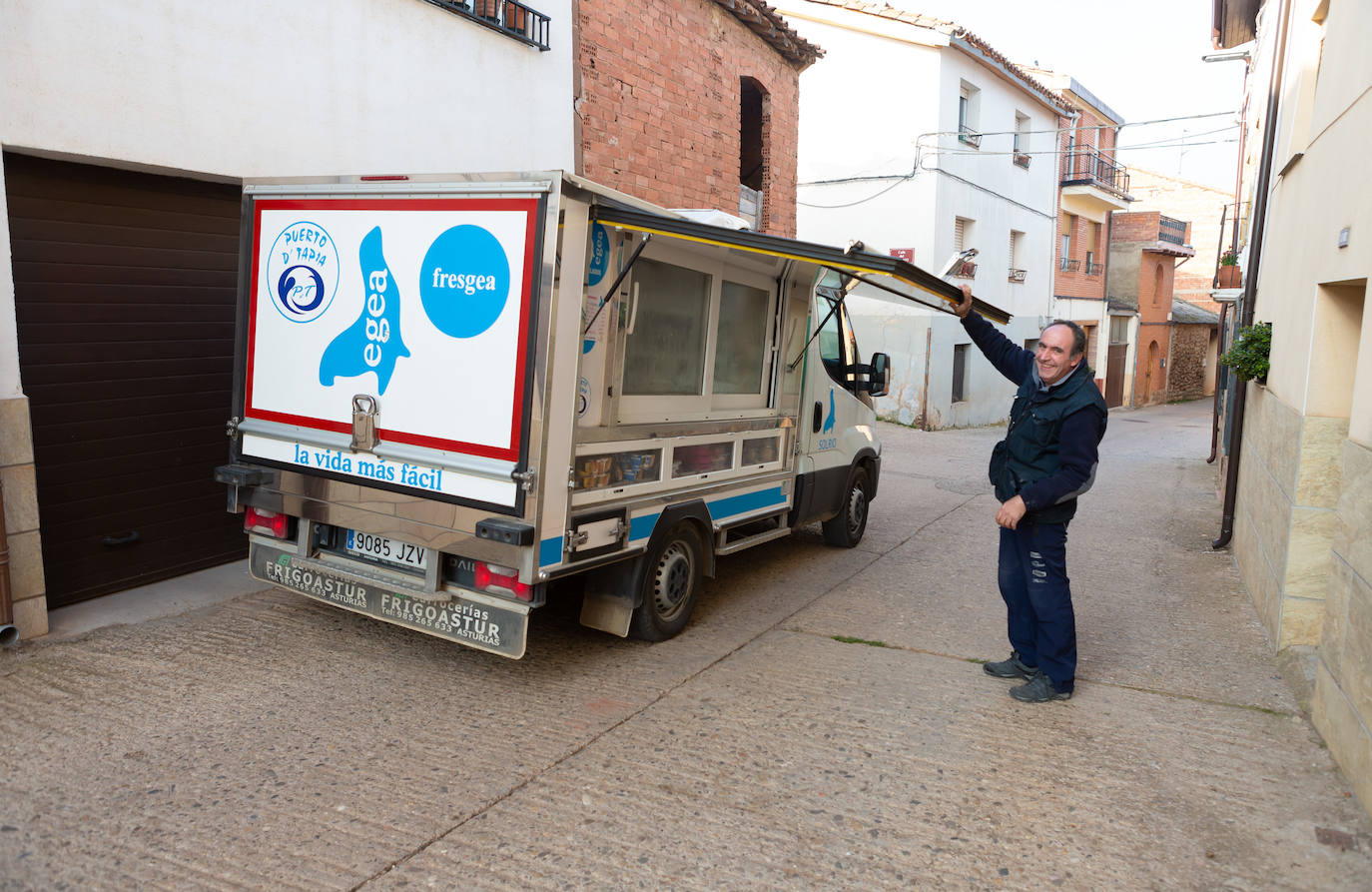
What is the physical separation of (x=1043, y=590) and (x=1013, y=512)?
1.59 feet

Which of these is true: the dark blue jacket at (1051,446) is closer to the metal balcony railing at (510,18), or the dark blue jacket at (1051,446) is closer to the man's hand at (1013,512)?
the man's hand at (1013,512)

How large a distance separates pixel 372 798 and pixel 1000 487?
308 centimetres

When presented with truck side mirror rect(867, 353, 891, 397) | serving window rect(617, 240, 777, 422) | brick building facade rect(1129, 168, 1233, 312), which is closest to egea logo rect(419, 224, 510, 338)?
serving window rect(617, 240, 777, 422)

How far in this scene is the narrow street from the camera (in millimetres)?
3012

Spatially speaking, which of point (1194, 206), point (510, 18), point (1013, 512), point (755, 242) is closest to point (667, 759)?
point (1013, 512)

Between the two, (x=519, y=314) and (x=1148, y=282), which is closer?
(x=519, y=314)

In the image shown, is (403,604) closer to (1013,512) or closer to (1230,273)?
(1013,512)

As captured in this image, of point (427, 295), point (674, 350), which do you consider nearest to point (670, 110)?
point (674, 350)

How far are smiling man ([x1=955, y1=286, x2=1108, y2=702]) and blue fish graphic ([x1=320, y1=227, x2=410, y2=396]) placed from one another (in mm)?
2786

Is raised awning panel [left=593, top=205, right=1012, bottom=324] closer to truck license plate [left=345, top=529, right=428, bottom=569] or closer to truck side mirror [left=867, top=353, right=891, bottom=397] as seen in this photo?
truck license plate [left=345, top=529, right=428, bottom=569]

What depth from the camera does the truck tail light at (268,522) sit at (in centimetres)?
477

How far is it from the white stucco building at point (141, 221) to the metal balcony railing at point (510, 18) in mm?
590

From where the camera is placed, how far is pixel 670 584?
5145 millimetres

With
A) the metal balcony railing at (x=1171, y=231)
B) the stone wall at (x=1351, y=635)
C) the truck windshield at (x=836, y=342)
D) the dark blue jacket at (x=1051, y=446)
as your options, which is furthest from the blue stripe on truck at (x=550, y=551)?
the metal balcony railing at (x=1171, y=231)
